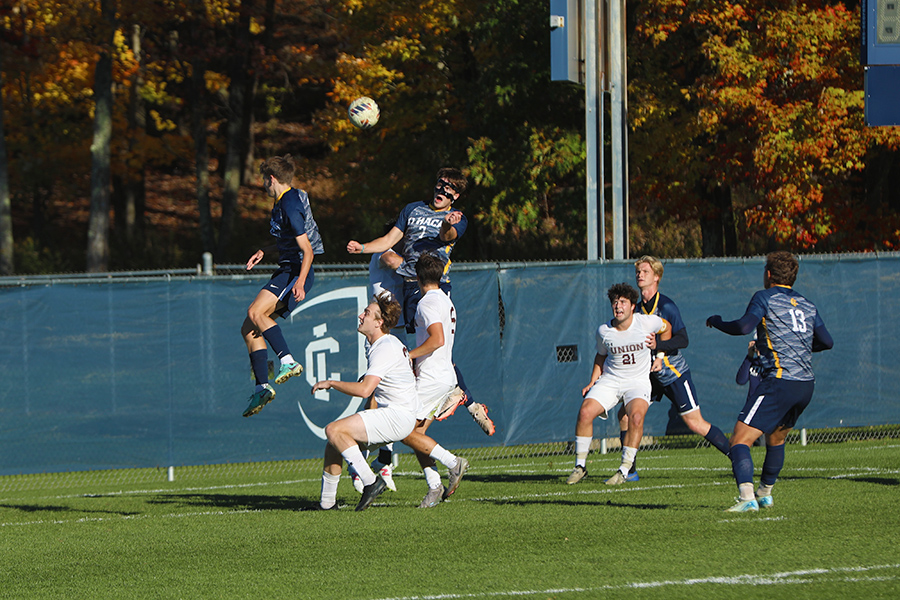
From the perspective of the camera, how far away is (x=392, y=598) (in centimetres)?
595

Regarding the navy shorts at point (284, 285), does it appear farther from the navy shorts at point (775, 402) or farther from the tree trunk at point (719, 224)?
the tree trunk at point (719, 224)

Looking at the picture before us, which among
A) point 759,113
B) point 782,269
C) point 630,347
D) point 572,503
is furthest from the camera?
point 759,113

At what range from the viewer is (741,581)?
6.14m

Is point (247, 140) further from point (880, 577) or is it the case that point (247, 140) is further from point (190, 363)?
point (880, 577)

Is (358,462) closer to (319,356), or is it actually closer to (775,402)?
(775,402)

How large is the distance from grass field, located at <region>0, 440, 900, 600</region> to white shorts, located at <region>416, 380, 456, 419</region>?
85 cm

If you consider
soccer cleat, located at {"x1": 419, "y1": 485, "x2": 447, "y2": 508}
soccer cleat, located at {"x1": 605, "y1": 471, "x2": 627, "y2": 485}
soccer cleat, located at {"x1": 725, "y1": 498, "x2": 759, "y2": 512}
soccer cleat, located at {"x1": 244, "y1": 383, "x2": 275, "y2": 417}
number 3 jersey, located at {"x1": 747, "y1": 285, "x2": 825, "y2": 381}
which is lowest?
soccer cleat, located at {"x1": 605, "y1": 471, "x2": 627, "y2": 485}

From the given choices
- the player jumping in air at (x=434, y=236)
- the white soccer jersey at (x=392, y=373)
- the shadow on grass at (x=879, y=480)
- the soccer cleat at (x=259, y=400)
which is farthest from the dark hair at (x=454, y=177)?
the shadow on grass at (x=879, y=480)

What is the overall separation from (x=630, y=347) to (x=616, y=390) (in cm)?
46

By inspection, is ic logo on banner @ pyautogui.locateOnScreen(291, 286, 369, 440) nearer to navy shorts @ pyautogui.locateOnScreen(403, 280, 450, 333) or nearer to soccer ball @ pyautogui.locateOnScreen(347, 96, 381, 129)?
navy shorts @ pyautogui.locateOnScreen(403, 280, 450, 333)

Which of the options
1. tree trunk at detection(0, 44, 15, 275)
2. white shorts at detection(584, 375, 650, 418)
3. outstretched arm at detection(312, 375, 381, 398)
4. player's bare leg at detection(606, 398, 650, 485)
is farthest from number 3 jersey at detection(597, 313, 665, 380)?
tree trunk at detection(0, 44, 15, 275)

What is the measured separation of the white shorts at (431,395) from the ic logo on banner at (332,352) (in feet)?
11.4

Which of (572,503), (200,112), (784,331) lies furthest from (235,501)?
(200,112)

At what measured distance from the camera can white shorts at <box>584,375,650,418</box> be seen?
34.6 feet
